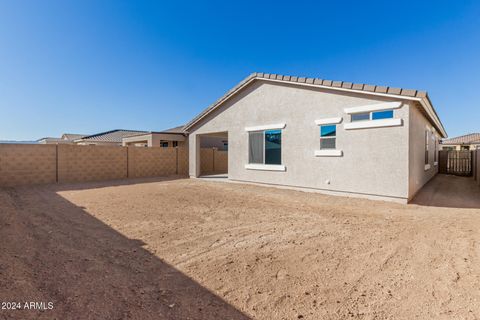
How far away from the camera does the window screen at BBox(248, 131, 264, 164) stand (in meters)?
12.1

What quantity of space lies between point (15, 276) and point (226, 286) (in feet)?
8.97

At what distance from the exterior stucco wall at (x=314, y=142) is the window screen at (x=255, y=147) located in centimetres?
26

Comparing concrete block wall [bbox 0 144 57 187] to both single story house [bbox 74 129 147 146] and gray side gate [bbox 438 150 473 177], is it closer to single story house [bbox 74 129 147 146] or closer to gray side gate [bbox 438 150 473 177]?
single story house [bbox 74 129 147 146]

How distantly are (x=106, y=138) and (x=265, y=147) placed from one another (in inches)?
1033

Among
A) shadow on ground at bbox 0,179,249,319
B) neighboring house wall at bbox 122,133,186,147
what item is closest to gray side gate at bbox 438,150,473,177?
shadow on ground at bbox 0,179,249,319

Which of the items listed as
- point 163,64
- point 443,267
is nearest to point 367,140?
point 443,267

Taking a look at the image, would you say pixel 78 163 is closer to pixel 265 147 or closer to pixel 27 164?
pixel 27 164

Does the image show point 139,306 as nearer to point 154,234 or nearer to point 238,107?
point 154,234

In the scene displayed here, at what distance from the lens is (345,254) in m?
4.02

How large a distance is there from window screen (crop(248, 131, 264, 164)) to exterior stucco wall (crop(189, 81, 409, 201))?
0.26m

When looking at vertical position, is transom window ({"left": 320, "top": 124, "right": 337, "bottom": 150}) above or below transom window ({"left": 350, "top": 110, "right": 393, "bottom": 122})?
below

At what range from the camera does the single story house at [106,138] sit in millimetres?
28344

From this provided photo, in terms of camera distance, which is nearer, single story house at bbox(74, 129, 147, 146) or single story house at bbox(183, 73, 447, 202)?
single story house at bbox(183, 73, 447, 202)

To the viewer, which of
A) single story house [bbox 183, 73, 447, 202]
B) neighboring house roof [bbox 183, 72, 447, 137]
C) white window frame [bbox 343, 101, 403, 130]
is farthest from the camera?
single story house [bbox 183, 73, 447, 202]
